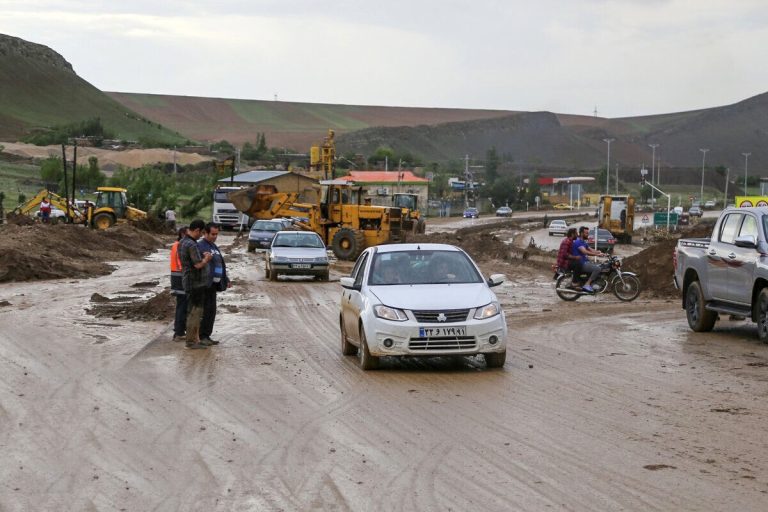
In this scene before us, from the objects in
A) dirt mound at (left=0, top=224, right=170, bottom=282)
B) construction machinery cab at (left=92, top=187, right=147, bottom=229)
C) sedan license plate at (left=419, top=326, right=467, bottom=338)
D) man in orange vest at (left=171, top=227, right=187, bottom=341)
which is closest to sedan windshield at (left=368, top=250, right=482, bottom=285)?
sedan license plate at (left=419, top=326, right=467, bottom=338)

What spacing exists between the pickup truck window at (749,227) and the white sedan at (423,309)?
496 centimetres

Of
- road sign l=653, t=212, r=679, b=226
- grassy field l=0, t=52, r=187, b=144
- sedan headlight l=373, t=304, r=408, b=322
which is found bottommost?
road sign l=653, t=212, r=679, b=226

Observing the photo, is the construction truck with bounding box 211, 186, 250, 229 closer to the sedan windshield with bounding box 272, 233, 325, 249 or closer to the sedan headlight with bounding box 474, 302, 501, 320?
the sedan windshield with bounding box 272, 233, 325, 249

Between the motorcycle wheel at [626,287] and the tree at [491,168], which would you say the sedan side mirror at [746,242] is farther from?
the tree at [491,168]

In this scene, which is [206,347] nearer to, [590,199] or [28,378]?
[28,378]

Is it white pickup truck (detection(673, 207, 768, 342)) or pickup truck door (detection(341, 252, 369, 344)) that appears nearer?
pickup truck door (detection(341, 252, 369, 344))

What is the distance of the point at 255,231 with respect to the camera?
167 feet

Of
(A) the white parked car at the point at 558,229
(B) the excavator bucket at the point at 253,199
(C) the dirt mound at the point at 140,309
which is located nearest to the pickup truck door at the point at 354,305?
(C) the dirt mound at the point at 140,309

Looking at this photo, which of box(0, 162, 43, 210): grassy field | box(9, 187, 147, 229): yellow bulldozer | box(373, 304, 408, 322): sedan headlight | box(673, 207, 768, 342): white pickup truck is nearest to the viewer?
box(373, 304, 408, 322): sedan headlight

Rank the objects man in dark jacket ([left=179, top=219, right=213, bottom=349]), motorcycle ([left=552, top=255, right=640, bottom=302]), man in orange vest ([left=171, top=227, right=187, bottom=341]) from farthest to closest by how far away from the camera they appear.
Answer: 1. motorcycle ([left=552, top=255, right=640, bottom=302])
2. man in orange vest ([left=171, top=227, right=187, bottom=341])
3. man in dark jacket ([left=179, top=219, right=213, bottom=349])

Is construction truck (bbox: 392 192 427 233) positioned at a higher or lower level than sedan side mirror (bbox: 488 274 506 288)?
lower

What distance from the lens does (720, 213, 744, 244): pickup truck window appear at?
18969mm

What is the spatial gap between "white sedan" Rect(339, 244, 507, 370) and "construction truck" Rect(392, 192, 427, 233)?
113 ft

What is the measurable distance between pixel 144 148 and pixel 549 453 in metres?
151
